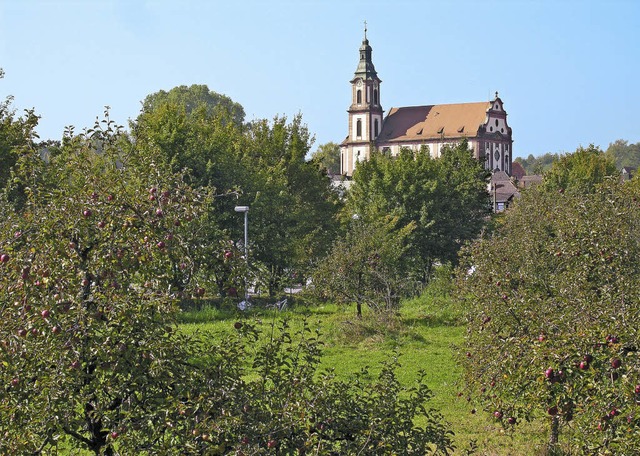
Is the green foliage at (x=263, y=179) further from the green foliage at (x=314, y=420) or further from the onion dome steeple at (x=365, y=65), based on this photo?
the onion dome steeple at (x=365, y=65)

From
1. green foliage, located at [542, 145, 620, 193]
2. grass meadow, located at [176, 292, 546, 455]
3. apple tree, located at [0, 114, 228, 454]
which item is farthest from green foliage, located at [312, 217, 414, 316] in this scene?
green foliage, located at [542, 145, 620, 193]

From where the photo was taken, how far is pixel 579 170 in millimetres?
50625

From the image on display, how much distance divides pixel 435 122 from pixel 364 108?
964 centimetres

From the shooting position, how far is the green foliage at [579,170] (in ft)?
162

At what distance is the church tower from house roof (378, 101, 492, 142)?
2150mm

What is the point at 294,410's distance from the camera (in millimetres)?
6176

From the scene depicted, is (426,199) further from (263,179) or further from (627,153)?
(627,153)

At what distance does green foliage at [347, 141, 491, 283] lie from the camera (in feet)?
131

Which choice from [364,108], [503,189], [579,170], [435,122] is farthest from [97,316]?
[364,108]

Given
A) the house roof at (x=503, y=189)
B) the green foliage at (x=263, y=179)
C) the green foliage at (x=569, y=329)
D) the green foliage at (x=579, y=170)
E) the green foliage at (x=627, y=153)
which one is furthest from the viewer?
the green foliage at (x=627, y=153)

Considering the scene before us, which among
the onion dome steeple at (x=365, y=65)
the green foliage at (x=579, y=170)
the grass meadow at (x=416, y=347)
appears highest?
the onion dome steeple at (x=365, y=65)

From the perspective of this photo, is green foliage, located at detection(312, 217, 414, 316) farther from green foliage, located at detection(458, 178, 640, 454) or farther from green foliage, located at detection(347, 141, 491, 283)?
green foliage, located at detection(347, 141, 491, 283)

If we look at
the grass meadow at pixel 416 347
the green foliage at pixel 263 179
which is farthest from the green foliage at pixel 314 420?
the green foliage at pixel 263 179

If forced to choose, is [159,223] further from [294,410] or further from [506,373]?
[506,373]
